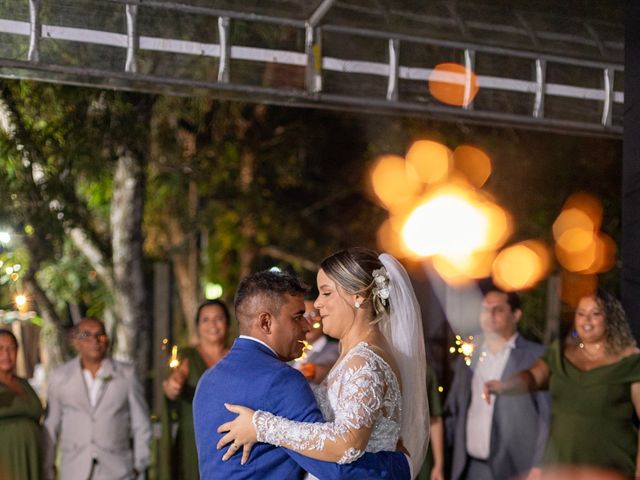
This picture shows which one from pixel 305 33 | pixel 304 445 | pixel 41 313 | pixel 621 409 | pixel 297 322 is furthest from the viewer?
pixel 41 313

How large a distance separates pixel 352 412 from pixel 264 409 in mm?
321

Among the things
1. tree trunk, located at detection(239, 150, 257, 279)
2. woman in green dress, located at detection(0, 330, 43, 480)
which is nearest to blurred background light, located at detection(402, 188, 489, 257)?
tree trunk, located at detection(239, 150, 257, 279)

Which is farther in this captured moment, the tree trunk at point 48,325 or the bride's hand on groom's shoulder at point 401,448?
the tree trunk at point 48,325

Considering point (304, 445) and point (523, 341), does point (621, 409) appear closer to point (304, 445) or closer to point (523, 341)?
Answer: point (523, 341)

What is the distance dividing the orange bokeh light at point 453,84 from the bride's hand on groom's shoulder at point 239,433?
384 cm

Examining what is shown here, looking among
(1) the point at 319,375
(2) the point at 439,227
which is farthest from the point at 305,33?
(2) the point at 439,227

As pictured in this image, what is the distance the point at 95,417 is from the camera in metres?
6.55

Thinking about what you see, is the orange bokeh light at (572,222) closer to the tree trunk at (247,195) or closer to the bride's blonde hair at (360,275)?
the tree trunk at (247,195)

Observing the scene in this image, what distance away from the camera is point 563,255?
666 inches

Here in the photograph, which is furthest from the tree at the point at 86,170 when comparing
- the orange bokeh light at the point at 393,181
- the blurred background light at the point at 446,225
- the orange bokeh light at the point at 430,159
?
the blurred background light at the point at 446,225

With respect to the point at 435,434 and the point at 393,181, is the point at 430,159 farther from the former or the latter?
the point at 435,434

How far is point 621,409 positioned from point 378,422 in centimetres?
274

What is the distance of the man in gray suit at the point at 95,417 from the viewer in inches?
257

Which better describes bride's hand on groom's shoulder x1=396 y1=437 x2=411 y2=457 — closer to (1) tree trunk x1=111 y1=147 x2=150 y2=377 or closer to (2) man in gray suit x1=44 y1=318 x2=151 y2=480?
(2) man in gray suit x1=44 y1=318 x2=151 y2=480
